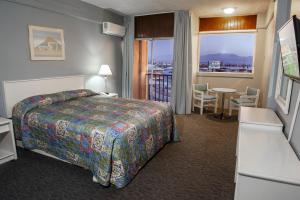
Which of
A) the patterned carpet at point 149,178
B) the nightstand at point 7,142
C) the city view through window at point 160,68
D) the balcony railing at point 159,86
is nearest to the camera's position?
the patterned carpet at point 149,178

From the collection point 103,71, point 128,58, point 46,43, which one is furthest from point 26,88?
point 128,58

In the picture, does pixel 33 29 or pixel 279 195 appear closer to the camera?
pixel 279 195

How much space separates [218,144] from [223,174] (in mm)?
896

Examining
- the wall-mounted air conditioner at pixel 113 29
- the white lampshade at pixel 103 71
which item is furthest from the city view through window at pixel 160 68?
the white lampshade at pixel 103 71

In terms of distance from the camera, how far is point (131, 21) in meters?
5.28

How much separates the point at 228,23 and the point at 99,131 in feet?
15.2

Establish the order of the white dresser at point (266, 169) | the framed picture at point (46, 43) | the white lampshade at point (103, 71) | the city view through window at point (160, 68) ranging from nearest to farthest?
the white dresser at point (266, 169)
the framed picture at point (46, 43)
the white lampshade at point (103, 71)
the city view through window at point (160, 68)

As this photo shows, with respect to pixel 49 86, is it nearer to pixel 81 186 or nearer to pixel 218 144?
pixel 81 186

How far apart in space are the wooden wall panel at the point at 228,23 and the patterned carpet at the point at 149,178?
338 centimetres

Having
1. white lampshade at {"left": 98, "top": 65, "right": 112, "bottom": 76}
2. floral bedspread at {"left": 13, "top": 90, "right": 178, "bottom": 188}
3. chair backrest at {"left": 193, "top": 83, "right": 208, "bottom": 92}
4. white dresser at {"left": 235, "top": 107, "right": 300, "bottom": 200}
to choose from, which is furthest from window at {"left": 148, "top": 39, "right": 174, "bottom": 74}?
white dresser at {"left": 235, "top": 107, "right": 300, "bottom": 200}

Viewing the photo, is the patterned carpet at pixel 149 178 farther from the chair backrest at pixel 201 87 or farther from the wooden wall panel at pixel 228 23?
the wooden wall panel at pixel 228 23

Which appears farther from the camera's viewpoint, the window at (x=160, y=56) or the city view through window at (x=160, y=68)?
the city view through window at (x=160, y=68)

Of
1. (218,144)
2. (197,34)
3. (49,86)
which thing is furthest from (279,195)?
(197,34)

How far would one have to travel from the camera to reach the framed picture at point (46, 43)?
3.26 metres
